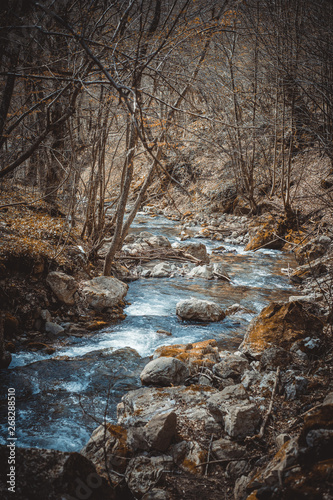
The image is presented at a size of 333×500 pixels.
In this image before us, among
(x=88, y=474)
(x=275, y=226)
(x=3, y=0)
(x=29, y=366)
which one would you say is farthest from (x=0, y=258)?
(x=275, y=226)

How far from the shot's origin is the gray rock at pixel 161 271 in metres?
8.77

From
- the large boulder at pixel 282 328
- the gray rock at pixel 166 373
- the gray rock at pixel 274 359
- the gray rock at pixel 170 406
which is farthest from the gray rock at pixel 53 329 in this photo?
the gray rock at pixel 274 359

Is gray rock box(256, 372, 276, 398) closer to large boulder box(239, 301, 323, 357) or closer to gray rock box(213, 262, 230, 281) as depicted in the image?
large boulder box(239, 301, 323, 357)

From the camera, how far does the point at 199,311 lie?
600 centimetres

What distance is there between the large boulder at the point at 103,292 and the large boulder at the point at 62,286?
1.20ft

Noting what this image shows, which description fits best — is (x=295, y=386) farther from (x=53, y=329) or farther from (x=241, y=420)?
(x=53, y=329)

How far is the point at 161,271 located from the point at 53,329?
434 centimetres

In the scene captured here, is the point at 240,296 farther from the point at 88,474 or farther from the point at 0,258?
the point at 88,474

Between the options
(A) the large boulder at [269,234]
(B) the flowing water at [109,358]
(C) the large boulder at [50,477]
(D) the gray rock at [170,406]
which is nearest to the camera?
(C) the large boulder at [50,477]

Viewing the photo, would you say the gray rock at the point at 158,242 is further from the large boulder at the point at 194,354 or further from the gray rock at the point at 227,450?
the gray rock at the point at 227,450

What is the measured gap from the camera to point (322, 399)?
8.39 ft

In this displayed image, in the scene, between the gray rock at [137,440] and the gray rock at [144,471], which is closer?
the gray rock at [144,471]

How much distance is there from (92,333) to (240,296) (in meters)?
3.97

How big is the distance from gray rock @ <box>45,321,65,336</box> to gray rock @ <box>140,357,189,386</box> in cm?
207
